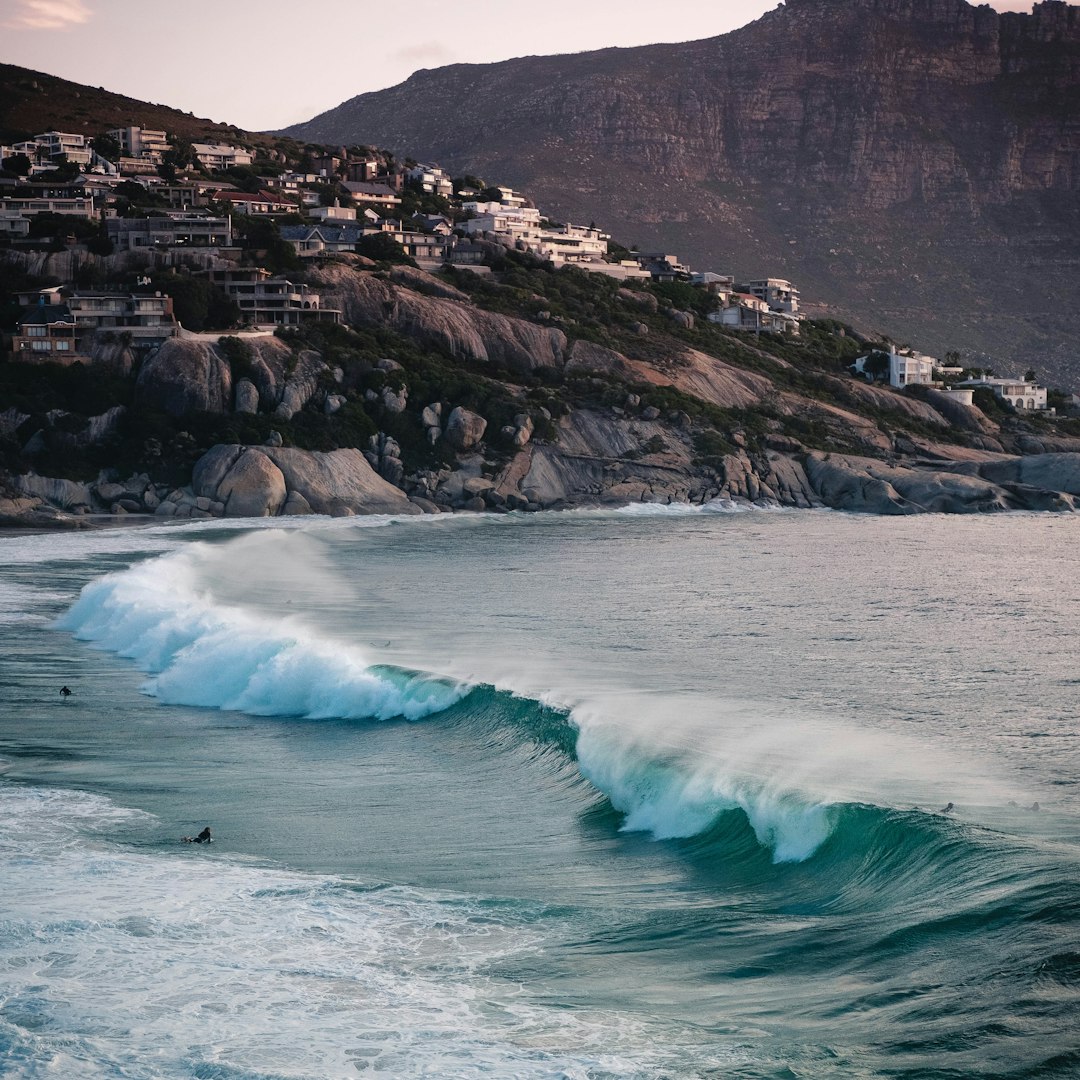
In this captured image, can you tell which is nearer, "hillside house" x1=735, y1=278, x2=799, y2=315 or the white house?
the white house

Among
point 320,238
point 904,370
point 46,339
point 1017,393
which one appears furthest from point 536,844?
point 1017,393

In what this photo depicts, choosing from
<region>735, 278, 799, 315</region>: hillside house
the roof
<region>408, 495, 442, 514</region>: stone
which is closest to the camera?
<region>408, 495, 442, 514</region>: stone

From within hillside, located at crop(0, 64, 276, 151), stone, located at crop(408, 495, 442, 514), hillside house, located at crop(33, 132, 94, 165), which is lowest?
stone, located at crop(408, 495, 442, 514)

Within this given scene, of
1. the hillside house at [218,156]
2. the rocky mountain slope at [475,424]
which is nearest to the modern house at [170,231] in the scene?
the rocky mountain slope at [475,424]

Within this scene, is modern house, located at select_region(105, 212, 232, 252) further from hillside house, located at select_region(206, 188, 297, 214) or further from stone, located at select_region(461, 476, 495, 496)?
stone, located at select_region(461, 476, 495, 496)

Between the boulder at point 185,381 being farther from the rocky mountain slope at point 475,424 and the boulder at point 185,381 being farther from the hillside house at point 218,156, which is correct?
the hillside house at point 218,156

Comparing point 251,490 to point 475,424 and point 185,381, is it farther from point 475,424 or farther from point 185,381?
point 475,424

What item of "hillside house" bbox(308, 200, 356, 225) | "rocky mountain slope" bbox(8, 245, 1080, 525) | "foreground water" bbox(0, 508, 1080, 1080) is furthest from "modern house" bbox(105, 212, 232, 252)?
"foreground water" bbox(0, 508, 1080, 1080)
